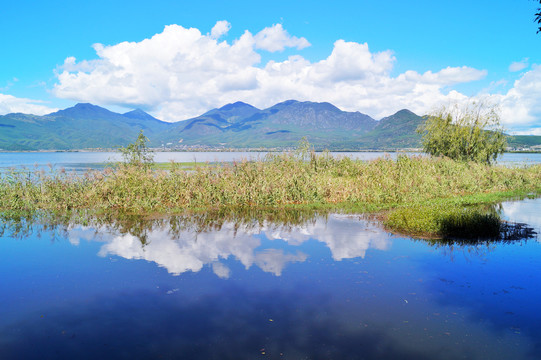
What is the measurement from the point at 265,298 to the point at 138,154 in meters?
19.5

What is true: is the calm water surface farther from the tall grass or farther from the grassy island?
the tall grass

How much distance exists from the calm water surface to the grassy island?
16.5 ft

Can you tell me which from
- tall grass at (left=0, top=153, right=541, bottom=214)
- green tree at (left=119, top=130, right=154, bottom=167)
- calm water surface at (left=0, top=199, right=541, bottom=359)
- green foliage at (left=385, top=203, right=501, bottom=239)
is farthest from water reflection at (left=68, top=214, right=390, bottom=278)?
green tree at (left=119, top=130, right=154, bottom=167)

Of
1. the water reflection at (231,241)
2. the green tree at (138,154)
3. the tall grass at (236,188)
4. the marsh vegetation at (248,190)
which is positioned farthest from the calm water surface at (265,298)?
the green tree at (138,154)

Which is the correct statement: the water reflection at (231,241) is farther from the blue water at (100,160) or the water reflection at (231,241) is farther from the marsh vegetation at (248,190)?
Result: the blue water at (100,160)

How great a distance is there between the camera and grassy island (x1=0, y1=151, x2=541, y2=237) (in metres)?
19.8

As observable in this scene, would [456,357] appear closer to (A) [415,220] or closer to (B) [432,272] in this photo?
(B) [432,272]

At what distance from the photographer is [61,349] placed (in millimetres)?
6473

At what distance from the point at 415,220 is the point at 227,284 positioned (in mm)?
9758

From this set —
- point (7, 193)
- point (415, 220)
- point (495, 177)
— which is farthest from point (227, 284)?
point (495, 177)

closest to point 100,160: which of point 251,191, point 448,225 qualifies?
point 251,191

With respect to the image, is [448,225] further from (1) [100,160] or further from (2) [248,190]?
(1) [100,160]

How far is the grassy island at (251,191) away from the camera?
1983cm

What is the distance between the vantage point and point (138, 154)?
25.0 meters
